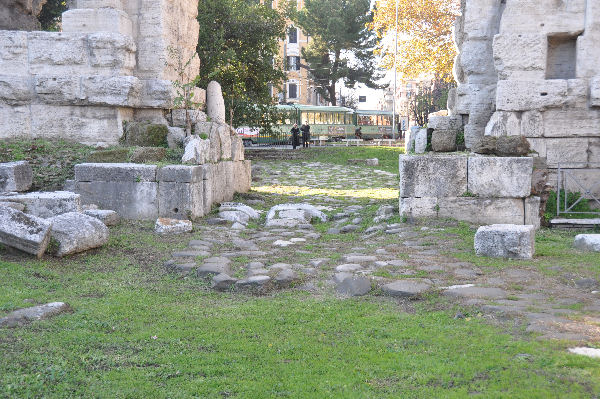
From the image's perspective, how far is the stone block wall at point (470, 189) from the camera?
8023mm

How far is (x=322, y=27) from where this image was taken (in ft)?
152

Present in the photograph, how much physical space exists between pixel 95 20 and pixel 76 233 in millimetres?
5268

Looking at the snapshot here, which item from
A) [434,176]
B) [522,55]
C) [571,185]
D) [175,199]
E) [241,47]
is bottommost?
[175,199]

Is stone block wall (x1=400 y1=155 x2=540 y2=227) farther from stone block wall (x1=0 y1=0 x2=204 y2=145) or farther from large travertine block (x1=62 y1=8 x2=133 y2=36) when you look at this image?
large travertine block (x1=62 y1=8 x2=133 y2=36)

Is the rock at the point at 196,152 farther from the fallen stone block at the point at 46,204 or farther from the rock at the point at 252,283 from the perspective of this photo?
the rock at the point at 252,283

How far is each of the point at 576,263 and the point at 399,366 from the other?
3.26m

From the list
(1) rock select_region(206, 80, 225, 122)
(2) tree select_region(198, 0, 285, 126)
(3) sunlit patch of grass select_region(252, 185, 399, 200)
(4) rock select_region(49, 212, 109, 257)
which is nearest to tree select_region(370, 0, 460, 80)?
(2) tree select_region(198, 0, 285, 126)

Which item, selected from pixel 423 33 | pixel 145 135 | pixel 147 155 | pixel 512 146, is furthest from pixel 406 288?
pixel 423 33

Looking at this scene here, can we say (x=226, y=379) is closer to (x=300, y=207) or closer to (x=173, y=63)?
(x=300, y=207)

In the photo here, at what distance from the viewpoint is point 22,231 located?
18.7 ft

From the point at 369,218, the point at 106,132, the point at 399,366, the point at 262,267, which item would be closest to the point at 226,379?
the point at 399,366

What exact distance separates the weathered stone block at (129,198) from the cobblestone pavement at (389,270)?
0.76m

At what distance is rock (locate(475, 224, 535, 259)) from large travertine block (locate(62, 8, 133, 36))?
22.6 feet

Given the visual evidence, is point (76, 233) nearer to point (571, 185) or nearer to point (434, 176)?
point (434, 176)
